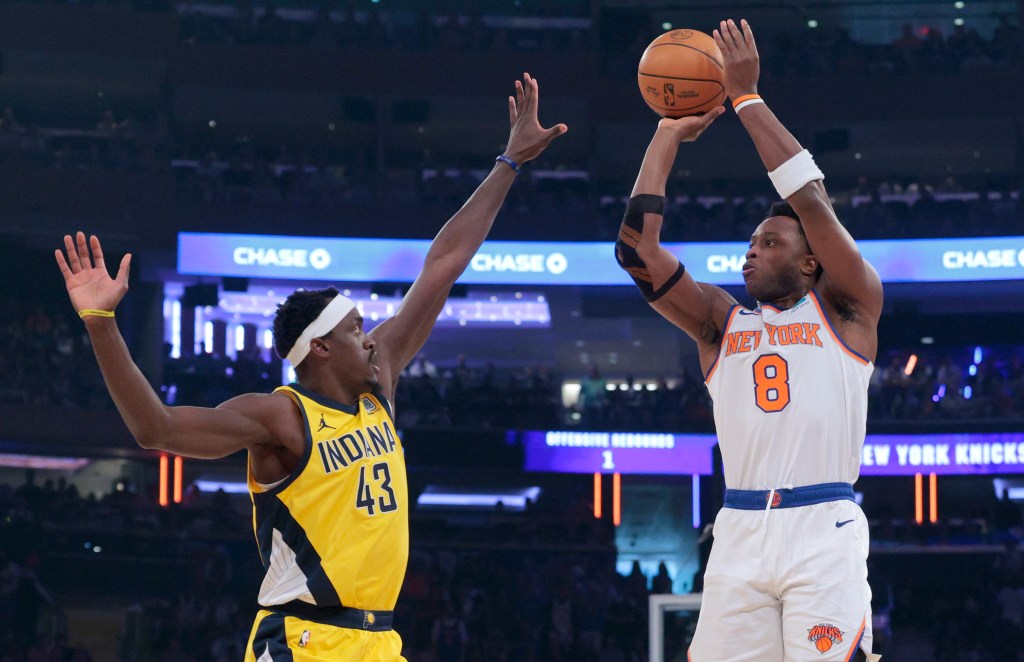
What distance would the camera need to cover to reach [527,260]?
898 inches

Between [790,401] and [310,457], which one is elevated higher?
[790,401]

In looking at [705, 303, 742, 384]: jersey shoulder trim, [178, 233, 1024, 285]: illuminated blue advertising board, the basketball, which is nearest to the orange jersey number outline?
[705, 303, 742, 384]: jersey shoulder trim

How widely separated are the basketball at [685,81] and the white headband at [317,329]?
167 centimetres

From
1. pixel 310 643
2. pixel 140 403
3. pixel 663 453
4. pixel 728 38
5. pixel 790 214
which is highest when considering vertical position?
pixel 728 38

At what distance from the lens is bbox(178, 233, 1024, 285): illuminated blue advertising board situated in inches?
862

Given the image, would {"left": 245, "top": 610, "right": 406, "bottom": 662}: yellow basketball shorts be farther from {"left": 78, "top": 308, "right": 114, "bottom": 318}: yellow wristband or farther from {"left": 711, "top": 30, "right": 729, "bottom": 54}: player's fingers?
{"left": 711, "top": 30, "right": 729, "bottom": 54}: player's fingers

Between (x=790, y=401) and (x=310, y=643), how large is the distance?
69.1 inches

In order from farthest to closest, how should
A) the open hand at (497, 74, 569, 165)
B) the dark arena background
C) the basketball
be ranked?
the dark arena background, the open hand at (497, 74, 569, 165), the basketball

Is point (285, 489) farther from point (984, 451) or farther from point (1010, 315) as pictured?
point (1010, 315)

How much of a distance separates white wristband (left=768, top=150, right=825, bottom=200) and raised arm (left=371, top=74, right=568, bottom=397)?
3.18ft

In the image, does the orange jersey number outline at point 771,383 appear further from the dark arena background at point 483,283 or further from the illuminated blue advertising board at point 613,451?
the illuminated blue advertising board at point 613,451

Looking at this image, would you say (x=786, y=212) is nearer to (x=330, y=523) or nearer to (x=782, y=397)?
(x=782, y=397)

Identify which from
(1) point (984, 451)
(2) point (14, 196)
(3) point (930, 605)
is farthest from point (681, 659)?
(2) point (14, 196)

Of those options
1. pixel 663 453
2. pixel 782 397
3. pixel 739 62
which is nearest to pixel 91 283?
pixel 782 397
